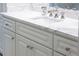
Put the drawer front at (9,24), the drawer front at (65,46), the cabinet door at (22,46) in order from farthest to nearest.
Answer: the drawer front at (9,24) < the cabinet door at (22,46) < the drawer front at (65,46)

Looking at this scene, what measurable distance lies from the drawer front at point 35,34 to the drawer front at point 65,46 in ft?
0.18

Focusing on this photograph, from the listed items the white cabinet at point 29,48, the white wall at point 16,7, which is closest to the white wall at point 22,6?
the white wall at point 16,7

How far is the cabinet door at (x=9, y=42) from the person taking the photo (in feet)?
4.63

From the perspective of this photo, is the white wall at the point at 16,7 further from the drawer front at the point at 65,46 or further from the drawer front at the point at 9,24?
the drawer front at the point at 65,46

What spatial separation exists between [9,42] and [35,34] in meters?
0.41

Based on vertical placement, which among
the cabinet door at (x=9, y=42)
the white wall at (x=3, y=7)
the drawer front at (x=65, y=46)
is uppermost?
the white wall at (x=3, y=7)

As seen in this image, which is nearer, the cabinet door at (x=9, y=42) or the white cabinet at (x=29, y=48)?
the white cabinet at (x=29, y=48)

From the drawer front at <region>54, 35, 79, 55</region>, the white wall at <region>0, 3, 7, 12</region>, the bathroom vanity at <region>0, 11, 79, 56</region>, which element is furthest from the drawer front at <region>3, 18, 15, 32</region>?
the drawer front at <region>54, 35, 79, 55</region>

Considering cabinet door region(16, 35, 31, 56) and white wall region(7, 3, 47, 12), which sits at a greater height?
white wall region(7, 3, 47, 12)

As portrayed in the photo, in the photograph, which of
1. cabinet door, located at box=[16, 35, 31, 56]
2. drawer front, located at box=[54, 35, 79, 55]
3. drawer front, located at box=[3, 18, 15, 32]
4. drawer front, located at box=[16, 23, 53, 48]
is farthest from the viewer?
drawer front, located at box=[3, 18, 15, 32]

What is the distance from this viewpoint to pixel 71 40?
90cm

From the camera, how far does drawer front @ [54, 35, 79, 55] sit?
89 centimetres

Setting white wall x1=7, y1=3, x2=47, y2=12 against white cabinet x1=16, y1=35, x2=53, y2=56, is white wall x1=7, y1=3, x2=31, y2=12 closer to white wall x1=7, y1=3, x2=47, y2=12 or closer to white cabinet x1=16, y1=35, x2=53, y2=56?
white wall x1=7, y1=3, x2=47, y2=12

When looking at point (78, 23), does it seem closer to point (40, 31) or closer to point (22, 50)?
point (40, 31)
